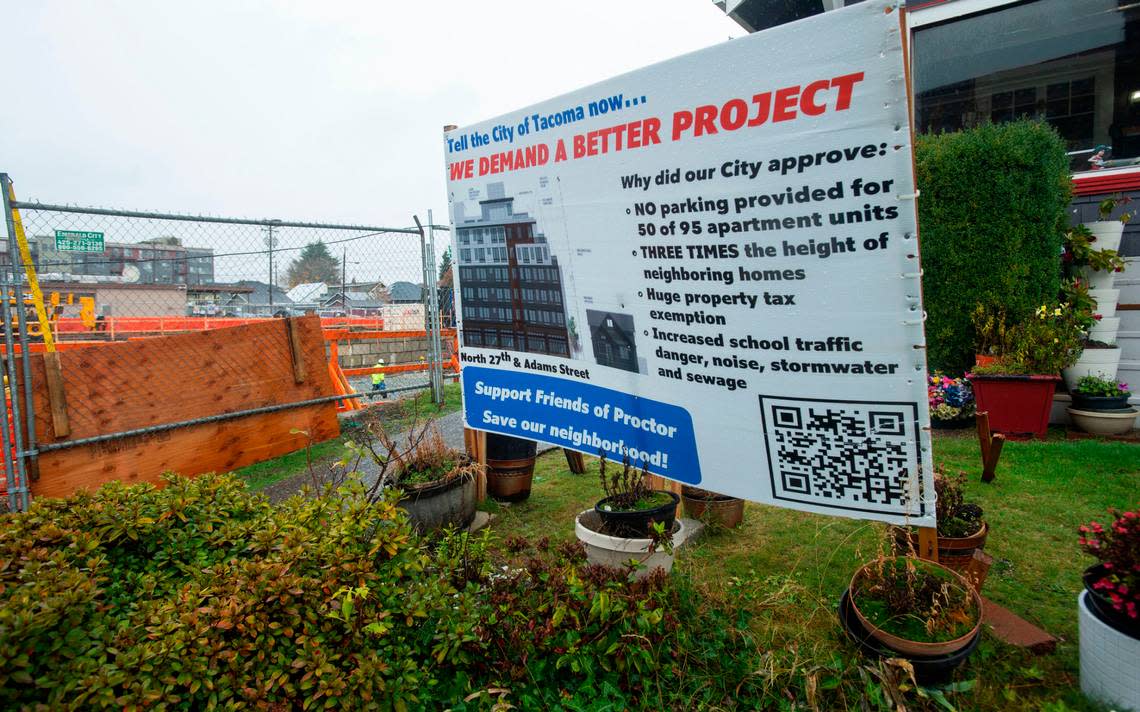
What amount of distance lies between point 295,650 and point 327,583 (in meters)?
0.24

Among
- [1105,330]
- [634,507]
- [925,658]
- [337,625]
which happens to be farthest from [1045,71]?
[337,625]

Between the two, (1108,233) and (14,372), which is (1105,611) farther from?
(14,372)

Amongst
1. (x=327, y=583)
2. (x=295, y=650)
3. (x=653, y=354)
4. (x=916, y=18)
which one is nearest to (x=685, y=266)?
(x=653, y=354)

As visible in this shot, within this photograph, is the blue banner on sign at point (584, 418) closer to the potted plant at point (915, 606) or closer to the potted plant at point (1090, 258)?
the potted plant at point (915, 606)

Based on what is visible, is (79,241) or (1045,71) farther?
(1045,71)

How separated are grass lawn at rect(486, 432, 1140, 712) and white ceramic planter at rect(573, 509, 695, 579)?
15 centimetres

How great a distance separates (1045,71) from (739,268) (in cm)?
920

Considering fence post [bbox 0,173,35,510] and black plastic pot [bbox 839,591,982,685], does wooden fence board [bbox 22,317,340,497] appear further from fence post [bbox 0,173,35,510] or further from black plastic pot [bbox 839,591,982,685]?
black plastic pot [bbox 839,591,982,685]

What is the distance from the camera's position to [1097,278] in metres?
6.57

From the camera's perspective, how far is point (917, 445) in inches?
94.7

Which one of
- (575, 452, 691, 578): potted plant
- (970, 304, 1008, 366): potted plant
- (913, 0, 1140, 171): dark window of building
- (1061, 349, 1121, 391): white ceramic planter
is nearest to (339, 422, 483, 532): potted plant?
(575, 452, 691, 578): potted plant

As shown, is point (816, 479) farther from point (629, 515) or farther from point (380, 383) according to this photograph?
point (380, 383)

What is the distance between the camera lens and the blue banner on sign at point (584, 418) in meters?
3.14

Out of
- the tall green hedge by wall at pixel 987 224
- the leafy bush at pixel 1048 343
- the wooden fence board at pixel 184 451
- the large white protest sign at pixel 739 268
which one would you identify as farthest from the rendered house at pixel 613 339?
the tall green hedge by wall at pixel 987 224
